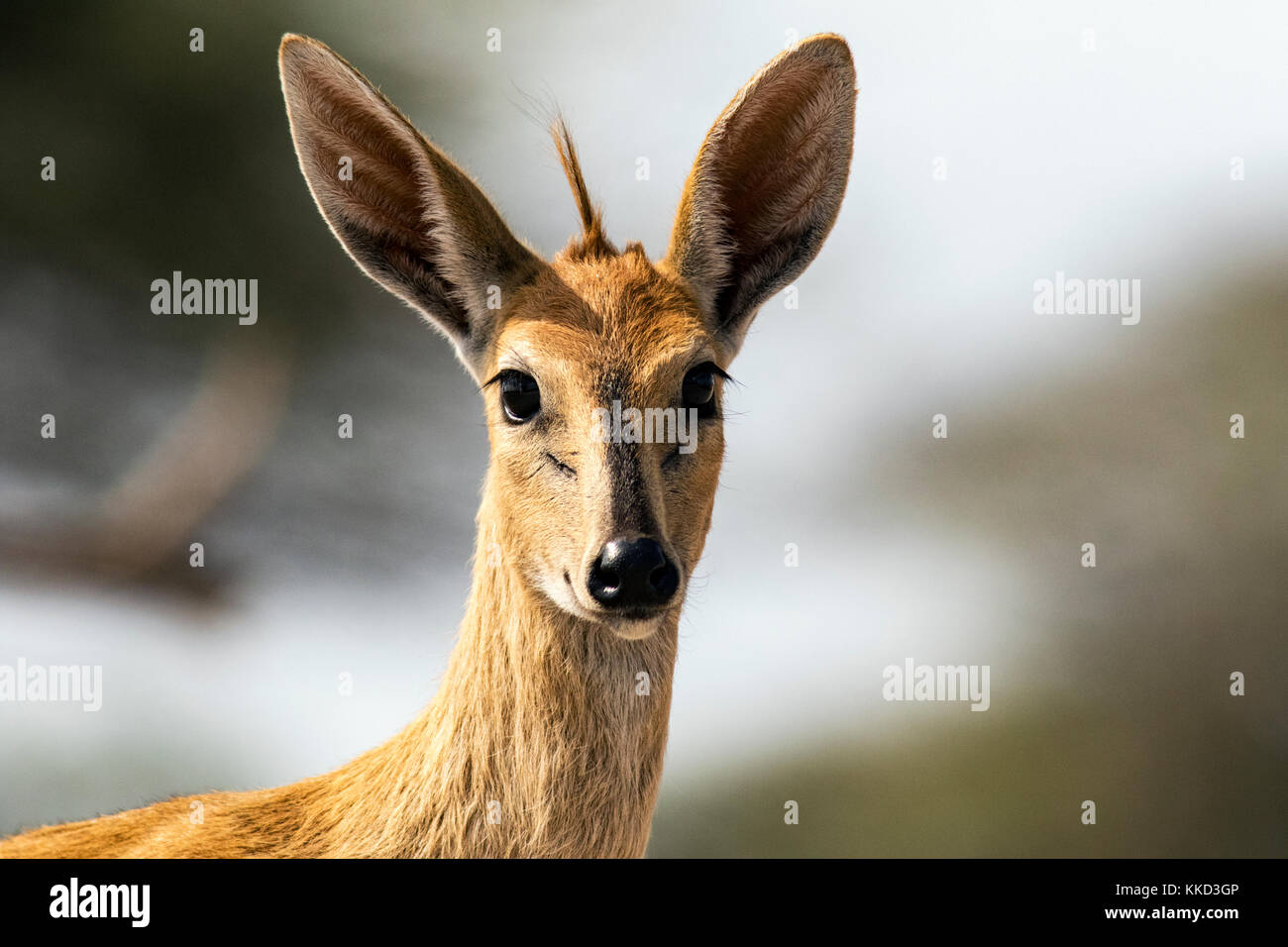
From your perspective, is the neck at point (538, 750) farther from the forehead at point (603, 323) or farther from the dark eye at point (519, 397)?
the forehead at point (603, 323)

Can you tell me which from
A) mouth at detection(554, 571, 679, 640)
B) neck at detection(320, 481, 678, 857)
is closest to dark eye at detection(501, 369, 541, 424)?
neck at detection(320, 481, 678, 857)

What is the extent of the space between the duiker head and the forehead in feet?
0.03

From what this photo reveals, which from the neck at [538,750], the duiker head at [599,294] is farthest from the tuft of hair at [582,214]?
the neck at [538,750]

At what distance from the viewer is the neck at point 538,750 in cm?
443

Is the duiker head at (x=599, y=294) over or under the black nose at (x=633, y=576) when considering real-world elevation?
over

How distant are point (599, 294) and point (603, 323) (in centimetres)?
22

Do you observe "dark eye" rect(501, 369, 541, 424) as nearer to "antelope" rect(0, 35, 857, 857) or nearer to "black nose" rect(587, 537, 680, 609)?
"antelope" rect(0, 35, 857, 857)

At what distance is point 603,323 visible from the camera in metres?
4.67

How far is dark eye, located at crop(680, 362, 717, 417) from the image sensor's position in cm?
464

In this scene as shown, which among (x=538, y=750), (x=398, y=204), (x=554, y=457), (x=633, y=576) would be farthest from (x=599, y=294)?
(x=538, y=750)

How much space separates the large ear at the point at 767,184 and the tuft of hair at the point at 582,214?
0.36 m

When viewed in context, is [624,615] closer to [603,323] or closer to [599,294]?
[603,323]
